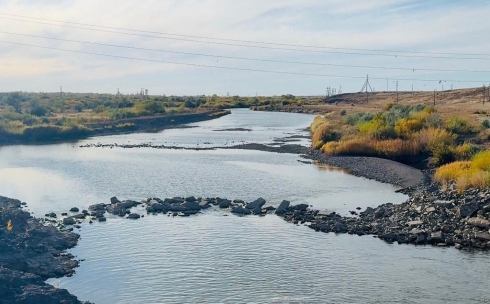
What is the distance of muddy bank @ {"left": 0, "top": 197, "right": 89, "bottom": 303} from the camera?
15805mm

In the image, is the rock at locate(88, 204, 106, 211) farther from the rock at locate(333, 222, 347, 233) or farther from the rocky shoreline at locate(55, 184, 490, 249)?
the rock at locate(333, 222, 347, 233)

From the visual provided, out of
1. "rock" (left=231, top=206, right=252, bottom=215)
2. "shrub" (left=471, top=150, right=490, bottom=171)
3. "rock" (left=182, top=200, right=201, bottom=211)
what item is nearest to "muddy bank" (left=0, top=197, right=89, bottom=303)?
"rock" (left=182, top=200, right=201, bottom=211)

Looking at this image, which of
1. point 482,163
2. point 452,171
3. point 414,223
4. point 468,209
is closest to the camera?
point 414,223

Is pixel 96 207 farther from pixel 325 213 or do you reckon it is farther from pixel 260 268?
pixel 260 268

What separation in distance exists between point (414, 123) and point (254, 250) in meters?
30.3

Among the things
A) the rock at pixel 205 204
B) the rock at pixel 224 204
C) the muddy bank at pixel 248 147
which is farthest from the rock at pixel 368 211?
the muddy bank at pixel 248 147

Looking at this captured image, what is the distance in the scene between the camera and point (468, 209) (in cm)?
2472

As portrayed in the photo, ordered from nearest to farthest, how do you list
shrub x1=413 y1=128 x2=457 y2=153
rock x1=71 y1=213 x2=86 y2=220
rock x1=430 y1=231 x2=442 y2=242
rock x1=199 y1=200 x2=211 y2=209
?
rock x1=430 y1=231 x2=442 y2=242 < rock x1=71 y1=213 x2=86 y2=220 < rock x1=199 y1=200 x2=211 y2=209 < shrub x1=413 y1=128 x2=457 y2=153

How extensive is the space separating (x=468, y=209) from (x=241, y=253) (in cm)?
969

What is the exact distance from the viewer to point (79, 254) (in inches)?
837

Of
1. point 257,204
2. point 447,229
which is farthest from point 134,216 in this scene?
point 447,229

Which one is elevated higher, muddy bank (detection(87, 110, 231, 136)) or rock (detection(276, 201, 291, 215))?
muddy bank (detection(87, 110, 231, 136))

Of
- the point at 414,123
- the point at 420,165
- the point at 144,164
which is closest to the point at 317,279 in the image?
the point at 420,165

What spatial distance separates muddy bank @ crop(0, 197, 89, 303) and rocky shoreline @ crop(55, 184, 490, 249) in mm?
2816
